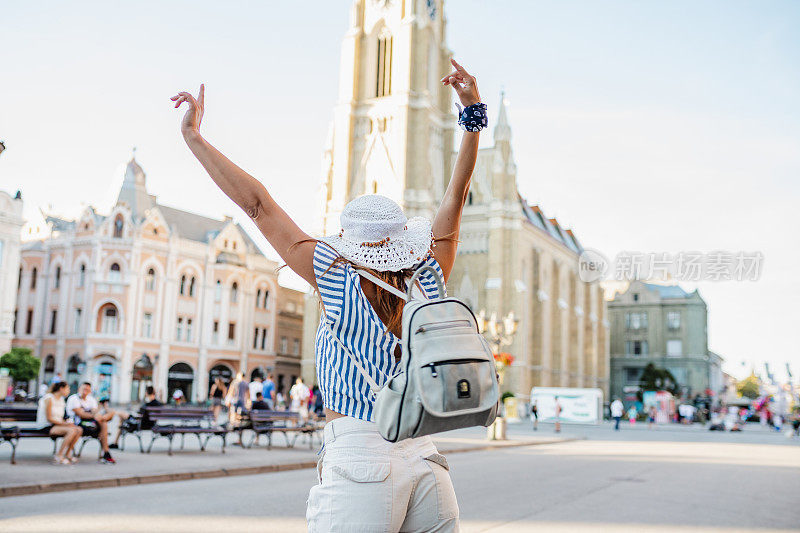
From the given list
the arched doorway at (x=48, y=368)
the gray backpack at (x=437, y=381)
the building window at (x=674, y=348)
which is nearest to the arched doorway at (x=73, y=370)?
the arched doorway at (x=48, y=368)

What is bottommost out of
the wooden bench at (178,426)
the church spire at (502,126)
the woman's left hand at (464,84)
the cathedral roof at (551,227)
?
the wooden bench at (178,426)

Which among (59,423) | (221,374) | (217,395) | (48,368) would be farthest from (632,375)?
(59,423)

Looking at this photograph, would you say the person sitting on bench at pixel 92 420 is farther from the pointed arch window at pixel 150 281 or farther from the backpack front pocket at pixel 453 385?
the pointed arch window at pixel 150 281

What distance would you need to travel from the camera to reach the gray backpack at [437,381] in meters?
1.91

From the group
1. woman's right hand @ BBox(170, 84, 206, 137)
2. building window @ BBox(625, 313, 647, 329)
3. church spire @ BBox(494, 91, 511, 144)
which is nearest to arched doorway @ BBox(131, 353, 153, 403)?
church spire @ BBox(494, 91, 511, 144)

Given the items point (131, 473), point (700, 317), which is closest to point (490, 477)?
point (131, 473)

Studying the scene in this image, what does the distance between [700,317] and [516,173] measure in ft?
115

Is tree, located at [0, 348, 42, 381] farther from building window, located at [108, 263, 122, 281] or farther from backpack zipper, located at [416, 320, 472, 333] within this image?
backpack zipper, located at [416, 320, 472, 333]

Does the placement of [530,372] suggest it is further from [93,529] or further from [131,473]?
[93,529]

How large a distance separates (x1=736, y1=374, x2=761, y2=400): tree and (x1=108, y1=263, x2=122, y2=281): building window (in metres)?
115

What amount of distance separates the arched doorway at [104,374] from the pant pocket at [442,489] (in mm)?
49845

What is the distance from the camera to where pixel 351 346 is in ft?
7.31

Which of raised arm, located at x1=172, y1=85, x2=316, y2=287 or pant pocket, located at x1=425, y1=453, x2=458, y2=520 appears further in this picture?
raised arm, located at x1=172, y1=85, x2=316, y2=287

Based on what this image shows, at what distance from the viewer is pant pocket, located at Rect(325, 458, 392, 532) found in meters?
2.05
